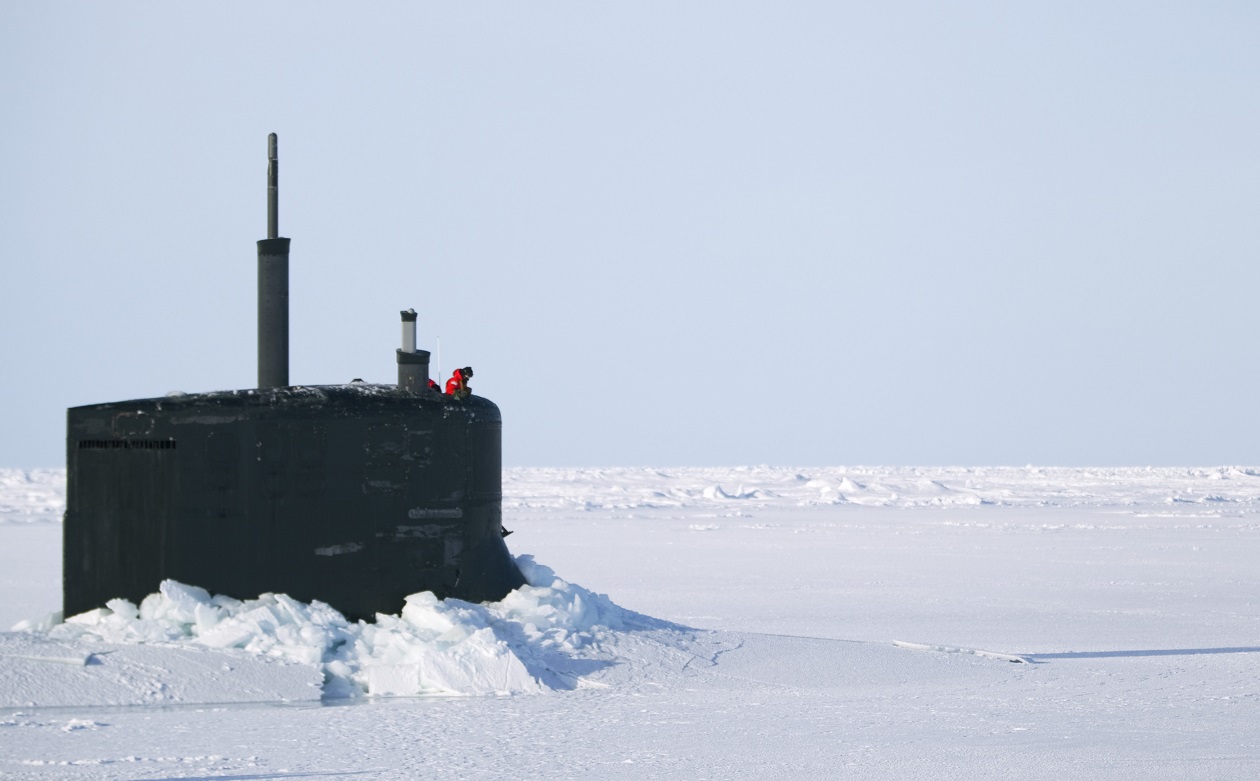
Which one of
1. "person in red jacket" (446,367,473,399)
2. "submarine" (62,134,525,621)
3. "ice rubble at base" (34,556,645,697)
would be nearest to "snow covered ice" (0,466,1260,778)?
"ice rubble at base" (34,556,645,697)

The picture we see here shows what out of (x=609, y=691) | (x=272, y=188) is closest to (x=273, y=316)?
(x=272, y=188)

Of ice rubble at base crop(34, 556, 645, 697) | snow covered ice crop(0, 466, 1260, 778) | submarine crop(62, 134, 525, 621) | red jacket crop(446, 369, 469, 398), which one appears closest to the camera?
snow covered ice crop(0, 466, 1260, 778)

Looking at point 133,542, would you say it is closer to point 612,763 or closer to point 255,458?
point 255,458

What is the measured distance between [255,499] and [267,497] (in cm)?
8

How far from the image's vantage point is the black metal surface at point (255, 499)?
9.73 m

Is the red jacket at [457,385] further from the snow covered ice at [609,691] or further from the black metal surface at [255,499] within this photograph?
the snow covered ice at [609,691]

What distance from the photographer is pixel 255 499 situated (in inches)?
383

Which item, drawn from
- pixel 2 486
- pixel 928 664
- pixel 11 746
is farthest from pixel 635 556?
pixel 2 486

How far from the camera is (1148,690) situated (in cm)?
999

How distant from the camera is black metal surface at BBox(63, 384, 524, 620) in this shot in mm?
9727

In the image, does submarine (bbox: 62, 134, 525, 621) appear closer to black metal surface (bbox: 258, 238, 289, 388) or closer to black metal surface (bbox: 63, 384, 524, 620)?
black metal surface (bbox: 63, 384, 524, 620)

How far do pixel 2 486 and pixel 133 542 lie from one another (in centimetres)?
5489

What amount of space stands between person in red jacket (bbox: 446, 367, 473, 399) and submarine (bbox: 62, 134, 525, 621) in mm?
Answer: 319

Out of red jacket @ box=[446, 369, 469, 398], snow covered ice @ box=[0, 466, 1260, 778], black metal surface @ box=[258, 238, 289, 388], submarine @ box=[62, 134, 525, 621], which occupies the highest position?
black metal surface @ box=[258, 238, 289, 388]
